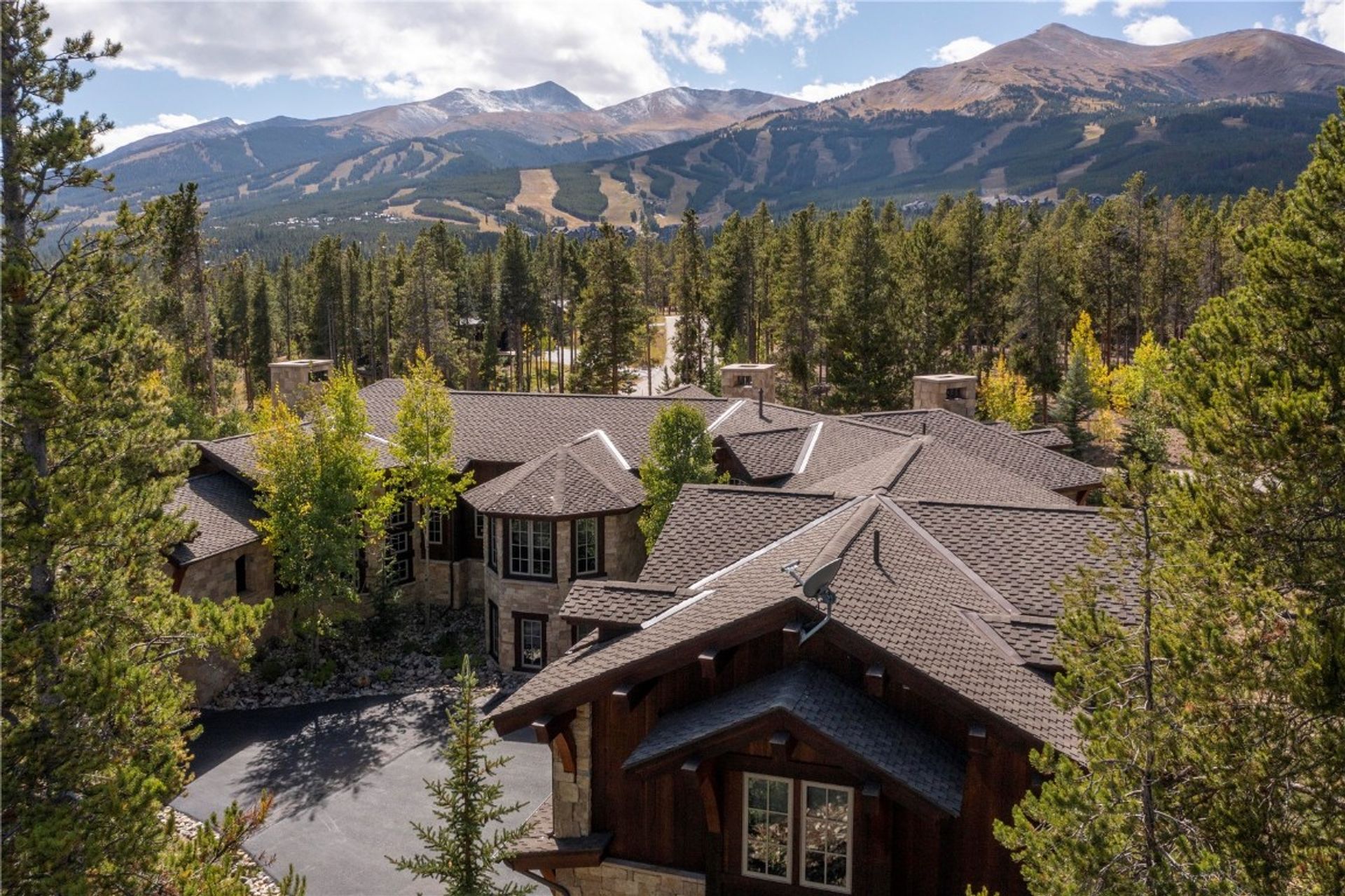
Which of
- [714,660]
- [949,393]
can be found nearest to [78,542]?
[714,660]

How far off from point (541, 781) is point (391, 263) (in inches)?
2401

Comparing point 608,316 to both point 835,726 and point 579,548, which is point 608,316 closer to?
point 579,548

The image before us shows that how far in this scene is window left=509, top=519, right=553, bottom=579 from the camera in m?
24.6

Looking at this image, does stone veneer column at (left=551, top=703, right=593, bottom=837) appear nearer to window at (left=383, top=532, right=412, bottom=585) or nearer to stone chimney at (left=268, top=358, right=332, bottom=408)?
window at (left=383, top=532, right=412, bottom=585)

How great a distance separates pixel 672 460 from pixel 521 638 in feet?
21.9

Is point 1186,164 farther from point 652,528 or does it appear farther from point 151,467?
point 151,467

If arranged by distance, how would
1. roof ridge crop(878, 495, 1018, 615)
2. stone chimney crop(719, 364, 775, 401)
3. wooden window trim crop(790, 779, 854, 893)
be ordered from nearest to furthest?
wooden window trim crop(790, 779, 854, 893) < roof ridge crop(878, 495, 1018, 615) < stone chimney crop(719, 364, 775, 401)

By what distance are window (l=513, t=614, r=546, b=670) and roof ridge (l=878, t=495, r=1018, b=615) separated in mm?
12213

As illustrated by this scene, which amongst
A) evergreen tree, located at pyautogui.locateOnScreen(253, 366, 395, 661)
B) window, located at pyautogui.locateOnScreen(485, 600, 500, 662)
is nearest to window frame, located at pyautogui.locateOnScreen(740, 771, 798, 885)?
window, located at pyautogui.locateOnScreen(485, 600, 500, 662)

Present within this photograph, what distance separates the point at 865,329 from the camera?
4488 centimetres

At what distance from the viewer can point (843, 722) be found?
1000 centimetres

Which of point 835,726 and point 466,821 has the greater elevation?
point 835,726

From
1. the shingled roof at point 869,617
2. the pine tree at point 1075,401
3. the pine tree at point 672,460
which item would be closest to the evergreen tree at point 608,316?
the pine tree at point 1075,401

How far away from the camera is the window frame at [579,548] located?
24.6 meters
